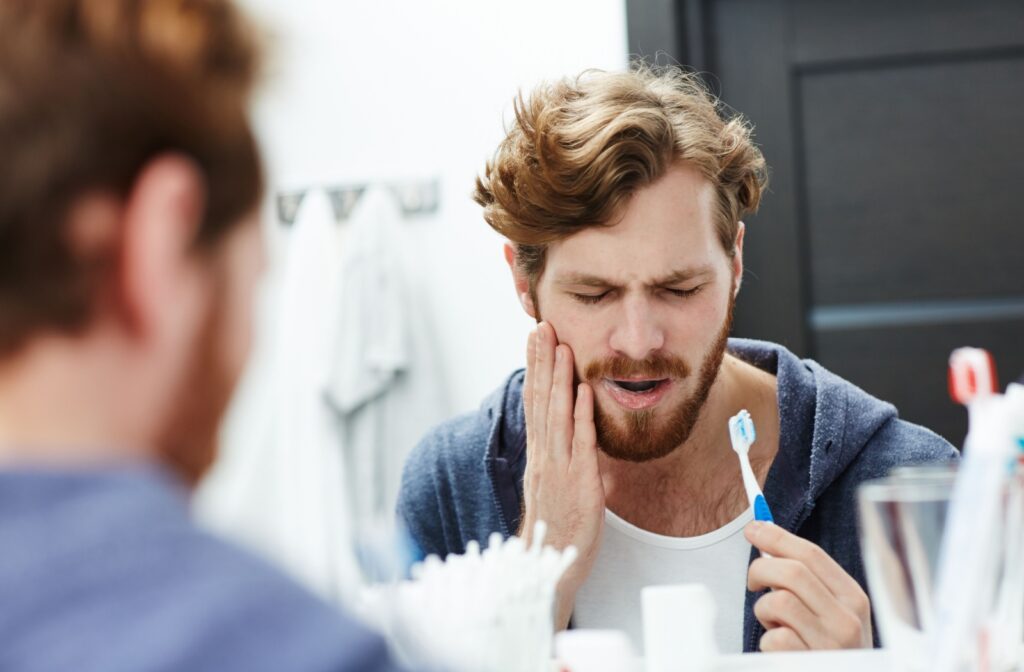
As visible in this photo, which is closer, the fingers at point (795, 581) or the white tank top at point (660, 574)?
the fingers at point (795, 581)

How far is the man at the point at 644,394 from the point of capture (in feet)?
4.46

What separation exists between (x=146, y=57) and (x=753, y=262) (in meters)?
1.90

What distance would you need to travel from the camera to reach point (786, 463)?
1375mm

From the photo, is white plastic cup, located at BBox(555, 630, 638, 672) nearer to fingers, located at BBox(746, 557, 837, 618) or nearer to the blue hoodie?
fingers, located at BBox(746, 557, 837, 618)

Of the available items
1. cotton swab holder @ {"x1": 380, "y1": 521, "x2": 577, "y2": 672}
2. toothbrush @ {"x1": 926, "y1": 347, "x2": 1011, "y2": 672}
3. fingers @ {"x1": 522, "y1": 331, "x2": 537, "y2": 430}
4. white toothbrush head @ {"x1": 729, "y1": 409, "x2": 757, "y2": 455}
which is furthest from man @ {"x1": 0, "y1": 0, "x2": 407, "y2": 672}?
fingers @ {"x1": 522, "y1": 331, "x2": 537, "y2": 430}

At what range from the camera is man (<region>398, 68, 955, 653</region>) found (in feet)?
4.46

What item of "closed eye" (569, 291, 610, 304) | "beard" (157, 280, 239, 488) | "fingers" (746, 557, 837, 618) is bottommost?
"fingers" (746, 557, 837, 618)

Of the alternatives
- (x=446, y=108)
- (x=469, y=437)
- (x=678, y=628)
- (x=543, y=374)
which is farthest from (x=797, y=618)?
(x=446, y=108)

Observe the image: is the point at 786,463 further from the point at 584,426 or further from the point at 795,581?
the point at 795,581

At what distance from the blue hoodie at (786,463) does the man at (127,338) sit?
0.99 m

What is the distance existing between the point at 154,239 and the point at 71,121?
0.04 meters

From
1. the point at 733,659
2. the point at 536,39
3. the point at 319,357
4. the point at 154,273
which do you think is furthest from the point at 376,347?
the point at 154,273

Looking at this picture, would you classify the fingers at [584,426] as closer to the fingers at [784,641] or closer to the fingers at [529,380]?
the fingers at [529,380]

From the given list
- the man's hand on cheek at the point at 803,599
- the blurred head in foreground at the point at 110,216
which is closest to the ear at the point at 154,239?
the blurred head in foreground at the point at 110,216
